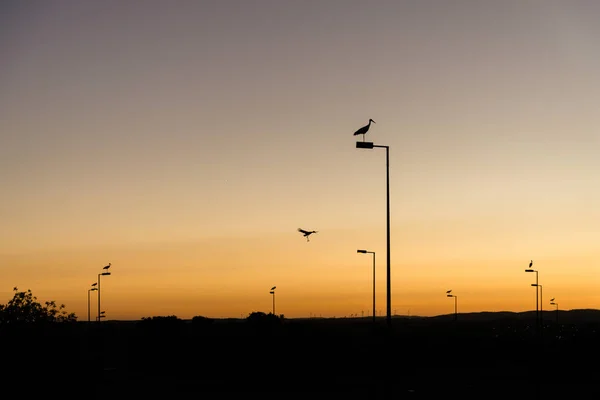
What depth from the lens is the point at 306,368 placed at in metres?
44.7

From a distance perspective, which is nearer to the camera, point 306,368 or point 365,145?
point 365,145

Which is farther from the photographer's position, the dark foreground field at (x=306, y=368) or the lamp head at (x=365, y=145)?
the lamp head at (x=365, y=145)

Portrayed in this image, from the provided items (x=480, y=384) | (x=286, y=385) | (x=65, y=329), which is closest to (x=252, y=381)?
(x=286, y=385)

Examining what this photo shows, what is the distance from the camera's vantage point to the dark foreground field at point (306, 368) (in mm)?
33125

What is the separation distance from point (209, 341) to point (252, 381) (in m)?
21.1

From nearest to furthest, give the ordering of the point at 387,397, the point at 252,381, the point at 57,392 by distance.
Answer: the point at 387,397 < the point at 57,392 < the point at 252,381

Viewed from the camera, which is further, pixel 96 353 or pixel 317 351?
pixel 96 353

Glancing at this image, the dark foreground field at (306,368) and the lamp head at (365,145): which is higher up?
the lamp head at (365,145)

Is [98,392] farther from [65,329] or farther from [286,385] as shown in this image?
[65,329]

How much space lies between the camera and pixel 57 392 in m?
34.3

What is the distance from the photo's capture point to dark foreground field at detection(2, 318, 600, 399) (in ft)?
109

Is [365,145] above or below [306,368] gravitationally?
above

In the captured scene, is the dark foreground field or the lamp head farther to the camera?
the lamp head

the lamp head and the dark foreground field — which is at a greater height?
the lamp head
